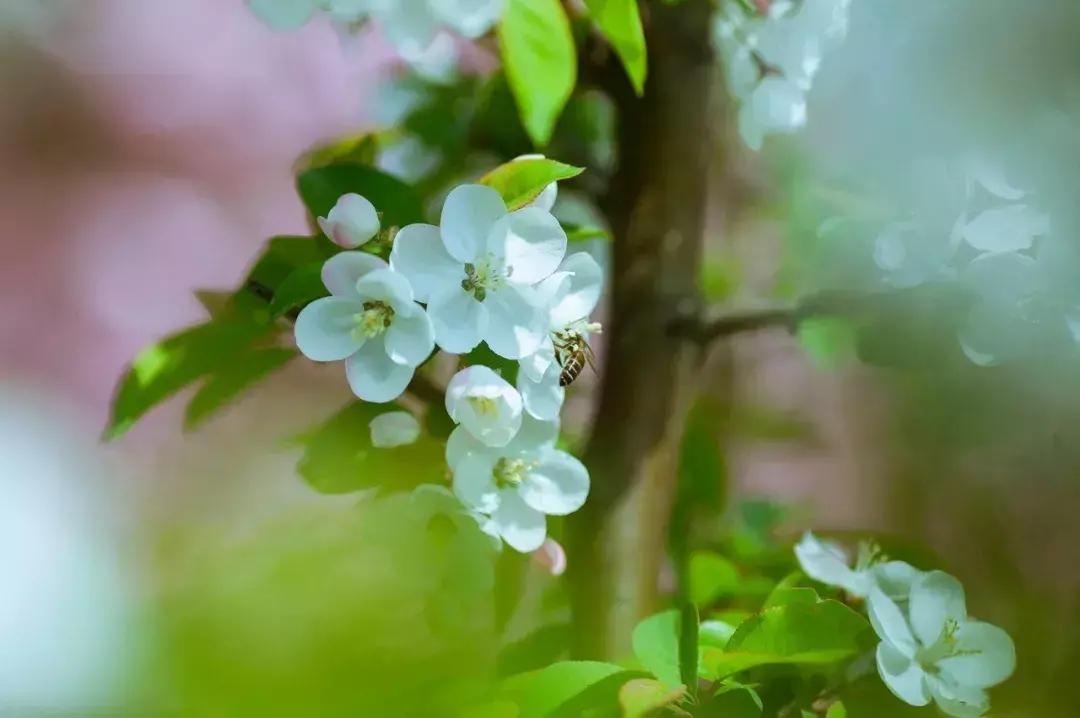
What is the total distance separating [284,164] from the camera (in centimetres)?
128

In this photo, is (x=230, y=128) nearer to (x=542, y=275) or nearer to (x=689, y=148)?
(x=689, y=148)

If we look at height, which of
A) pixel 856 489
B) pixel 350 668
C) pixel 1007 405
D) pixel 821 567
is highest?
pixel 350 668

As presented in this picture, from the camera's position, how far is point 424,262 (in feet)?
1.08

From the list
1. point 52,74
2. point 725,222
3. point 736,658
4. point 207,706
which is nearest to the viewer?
point 207,706

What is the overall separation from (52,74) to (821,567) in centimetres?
112

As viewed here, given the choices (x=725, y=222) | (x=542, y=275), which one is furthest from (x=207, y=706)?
(x=725, y=222)

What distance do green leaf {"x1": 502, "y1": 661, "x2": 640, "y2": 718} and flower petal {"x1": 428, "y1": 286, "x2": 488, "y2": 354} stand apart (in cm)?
14

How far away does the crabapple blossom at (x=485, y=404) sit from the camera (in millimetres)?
323

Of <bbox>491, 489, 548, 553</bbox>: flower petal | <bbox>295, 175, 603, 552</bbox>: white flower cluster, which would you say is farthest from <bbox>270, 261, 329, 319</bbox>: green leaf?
<bbox>491, 489, 548, 553</bbox>: flower petal

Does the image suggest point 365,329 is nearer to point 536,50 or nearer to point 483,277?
point 483,277

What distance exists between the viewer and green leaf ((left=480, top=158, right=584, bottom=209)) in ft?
1.09

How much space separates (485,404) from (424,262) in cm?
6

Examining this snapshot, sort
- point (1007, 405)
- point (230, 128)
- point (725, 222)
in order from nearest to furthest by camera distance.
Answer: point (1007, 405)
point (725, 222)
point (230, 128)

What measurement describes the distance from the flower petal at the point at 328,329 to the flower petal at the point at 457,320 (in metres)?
0.03
